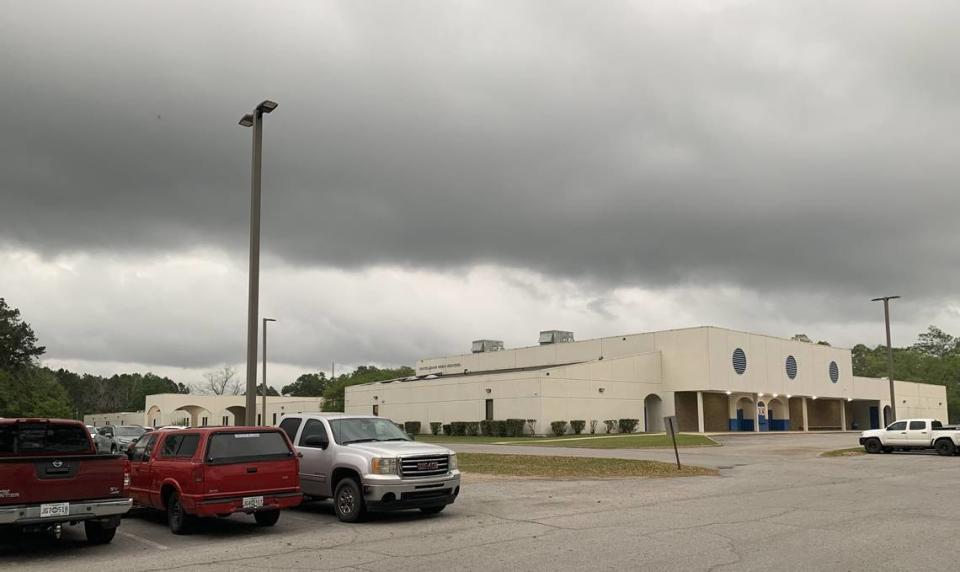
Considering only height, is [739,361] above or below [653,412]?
above

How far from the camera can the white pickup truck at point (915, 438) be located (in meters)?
33.3

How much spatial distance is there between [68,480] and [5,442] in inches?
81.2

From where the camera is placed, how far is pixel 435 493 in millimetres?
14078

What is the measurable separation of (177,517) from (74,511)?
2.12 metres

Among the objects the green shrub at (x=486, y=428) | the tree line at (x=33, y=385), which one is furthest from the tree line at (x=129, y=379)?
the green shrub at (x=486, y=428)

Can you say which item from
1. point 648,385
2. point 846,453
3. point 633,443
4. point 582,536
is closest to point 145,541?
point 582,536

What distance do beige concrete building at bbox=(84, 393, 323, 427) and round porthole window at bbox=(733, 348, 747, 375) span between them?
51.2m

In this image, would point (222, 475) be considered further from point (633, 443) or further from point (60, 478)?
point (633, 443)

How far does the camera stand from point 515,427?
180ft

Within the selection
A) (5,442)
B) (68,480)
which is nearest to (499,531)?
(68,480)

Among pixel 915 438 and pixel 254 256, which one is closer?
pixel 254 256

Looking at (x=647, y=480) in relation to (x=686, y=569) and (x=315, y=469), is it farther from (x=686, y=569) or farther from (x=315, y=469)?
(x=686, y=569)

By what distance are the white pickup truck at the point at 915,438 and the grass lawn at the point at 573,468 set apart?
14229 millimetres

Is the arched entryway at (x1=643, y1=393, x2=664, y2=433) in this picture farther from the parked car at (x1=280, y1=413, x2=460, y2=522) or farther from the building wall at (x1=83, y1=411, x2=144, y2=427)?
the building wall at (x1=83, y1=411, x2=144, y2=427)
